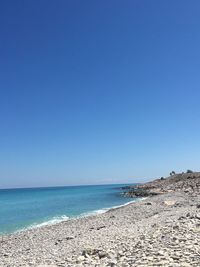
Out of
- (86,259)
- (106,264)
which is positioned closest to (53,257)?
(86,259)

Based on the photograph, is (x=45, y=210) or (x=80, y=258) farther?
(x=45, y=210)

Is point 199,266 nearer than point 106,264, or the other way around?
point 199,266

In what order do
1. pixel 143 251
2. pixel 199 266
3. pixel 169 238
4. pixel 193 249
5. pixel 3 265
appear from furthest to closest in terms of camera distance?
pixel 3 265
pixel 169 238
pixel 143 251
pixel 193 249
pixel 199 266

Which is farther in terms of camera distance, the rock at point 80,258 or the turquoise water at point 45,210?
the turquoise water at point 45,210

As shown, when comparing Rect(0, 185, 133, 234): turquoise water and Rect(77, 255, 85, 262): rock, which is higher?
Rect(77, 255, 85, 262): rock

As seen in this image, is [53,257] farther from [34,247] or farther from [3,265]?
[34,247]

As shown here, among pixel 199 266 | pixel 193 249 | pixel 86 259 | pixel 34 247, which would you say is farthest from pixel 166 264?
pixel 34 247

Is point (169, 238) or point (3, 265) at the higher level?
point (169, 238)

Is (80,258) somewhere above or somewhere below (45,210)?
above

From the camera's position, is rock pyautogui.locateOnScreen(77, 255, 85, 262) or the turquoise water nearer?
rock pyautogui.locateOnScreen(77, 255, 85, 262)

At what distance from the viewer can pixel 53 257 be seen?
1362cm

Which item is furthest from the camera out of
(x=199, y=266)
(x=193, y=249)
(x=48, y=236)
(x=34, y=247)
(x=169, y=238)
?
(x=48, y=236)

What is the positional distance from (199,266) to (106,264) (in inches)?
113

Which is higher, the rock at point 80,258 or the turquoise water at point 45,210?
the rock at point 80,258
